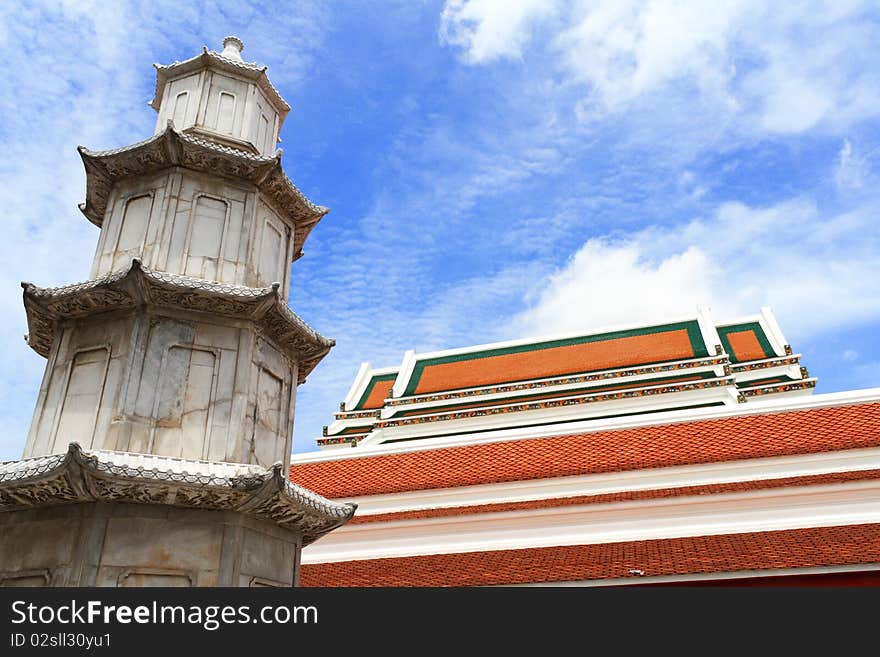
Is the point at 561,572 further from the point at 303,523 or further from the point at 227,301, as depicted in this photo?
the point at 227,301

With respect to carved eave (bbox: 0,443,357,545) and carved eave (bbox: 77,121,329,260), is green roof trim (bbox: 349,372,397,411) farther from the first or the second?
carved eave (bbox: 0,443,357,545)

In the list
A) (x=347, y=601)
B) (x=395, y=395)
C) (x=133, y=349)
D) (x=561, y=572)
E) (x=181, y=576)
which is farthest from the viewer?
(x=395, y=395)

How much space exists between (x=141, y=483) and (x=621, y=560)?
8189mm

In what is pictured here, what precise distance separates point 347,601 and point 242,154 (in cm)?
572

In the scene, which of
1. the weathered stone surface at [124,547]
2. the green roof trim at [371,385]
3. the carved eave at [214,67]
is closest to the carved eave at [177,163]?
the carved eave at [214,67]

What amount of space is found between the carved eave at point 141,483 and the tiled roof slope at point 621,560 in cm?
585

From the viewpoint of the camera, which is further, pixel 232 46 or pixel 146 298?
pixel 232 46

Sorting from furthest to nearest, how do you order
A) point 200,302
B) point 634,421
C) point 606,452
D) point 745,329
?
point 745,329, point 634,421, point 606,452, point 200,302

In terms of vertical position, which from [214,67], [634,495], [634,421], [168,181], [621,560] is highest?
[214,67]

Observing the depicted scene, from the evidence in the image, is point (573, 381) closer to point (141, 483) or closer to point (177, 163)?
point (177, 163)

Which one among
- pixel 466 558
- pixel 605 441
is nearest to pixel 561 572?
pixel 466 558

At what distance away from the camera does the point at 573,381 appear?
2181 cm

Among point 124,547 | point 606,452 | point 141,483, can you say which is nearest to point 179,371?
point 141,483

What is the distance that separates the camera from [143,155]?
8664mm
